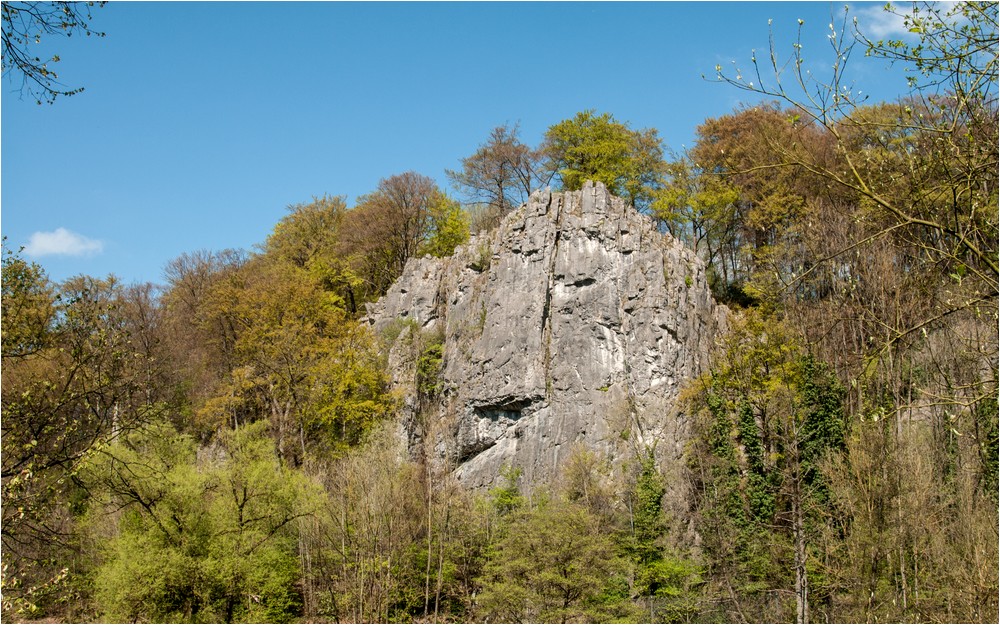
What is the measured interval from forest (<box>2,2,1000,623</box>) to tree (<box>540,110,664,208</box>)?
6.9 inches

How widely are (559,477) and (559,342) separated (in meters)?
5.16

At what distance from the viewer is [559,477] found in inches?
1034

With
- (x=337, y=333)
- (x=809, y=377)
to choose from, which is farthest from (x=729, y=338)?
(x=337, y=333)

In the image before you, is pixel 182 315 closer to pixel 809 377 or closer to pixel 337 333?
pixel 337 333

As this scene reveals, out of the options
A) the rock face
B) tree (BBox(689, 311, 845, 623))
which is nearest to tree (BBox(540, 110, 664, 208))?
→ the rock face

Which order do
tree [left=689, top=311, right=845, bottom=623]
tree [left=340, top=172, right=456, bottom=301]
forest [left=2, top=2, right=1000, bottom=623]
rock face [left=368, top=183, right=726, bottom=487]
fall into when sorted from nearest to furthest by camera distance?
forest [left=2, top=2, right=1000, bottom=623], tree [left=689, top=311, right=845, bottom=623], rock face [left=368, top=183, right=726, bottom=487], tree [left=340, top=172, right=456, bottom=301]

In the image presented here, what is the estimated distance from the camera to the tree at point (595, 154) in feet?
113

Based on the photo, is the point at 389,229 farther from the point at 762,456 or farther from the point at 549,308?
the point at 762,456

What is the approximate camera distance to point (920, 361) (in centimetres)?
2464

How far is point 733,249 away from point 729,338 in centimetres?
908

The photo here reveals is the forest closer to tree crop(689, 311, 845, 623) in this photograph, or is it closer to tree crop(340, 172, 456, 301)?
tree crop(689, 311, 845, 623)

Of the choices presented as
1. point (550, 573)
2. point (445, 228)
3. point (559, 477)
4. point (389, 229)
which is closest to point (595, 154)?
point (445, 228)

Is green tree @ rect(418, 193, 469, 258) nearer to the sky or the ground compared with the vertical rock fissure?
nearer to the sky

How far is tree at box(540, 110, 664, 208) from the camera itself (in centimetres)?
3441
